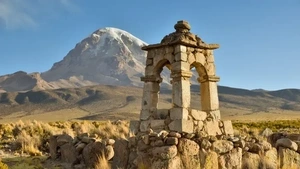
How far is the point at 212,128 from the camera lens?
521 inches

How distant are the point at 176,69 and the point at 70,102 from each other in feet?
356

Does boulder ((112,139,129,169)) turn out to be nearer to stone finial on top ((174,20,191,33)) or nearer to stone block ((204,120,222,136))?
Answer: stone block ((204,120,222,136))

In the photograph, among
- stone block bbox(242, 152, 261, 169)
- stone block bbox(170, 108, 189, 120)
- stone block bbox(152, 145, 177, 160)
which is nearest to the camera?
stone block bbox(152, 145, 177, 160)

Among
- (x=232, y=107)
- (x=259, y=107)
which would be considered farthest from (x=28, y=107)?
(x=259, y=107)

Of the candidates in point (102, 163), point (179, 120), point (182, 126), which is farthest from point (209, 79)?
point (102, 163)

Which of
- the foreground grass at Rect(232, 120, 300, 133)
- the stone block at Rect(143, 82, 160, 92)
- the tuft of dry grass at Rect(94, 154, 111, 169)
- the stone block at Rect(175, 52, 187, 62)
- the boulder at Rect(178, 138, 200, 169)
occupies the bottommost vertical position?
the tuft of dry grass at Rect(94, 154, 111, 169)

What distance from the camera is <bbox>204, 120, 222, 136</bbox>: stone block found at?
13.0 m

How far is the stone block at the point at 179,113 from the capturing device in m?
12.4

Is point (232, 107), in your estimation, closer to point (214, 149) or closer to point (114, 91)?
point (114, 91)

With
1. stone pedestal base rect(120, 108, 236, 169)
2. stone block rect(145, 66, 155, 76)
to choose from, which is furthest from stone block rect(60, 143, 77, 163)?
stone block rect(145, 66, 155, 76)

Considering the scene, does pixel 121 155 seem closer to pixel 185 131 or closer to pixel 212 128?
pixel 185 131

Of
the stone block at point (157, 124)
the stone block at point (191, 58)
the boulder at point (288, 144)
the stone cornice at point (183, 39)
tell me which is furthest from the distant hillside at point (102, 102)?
the boulder at point (288, 144)

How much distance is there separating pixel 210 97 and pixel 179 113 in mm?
1858

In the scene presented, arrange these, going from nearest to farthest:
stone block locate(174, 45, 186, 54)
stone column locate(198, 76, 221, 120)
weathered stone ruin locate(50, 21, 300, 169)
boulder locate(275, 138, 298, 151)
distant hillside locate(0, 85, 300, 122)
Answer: weathered stone ruin locate(50, 21, 300, 169)
boulder locate(275, 138, 298, 151)
stone block locate(174, 45, 186, 54)
stone column locate(198, 76, 221, 120)
distant hillside locate(0, 85, 300, 122)
